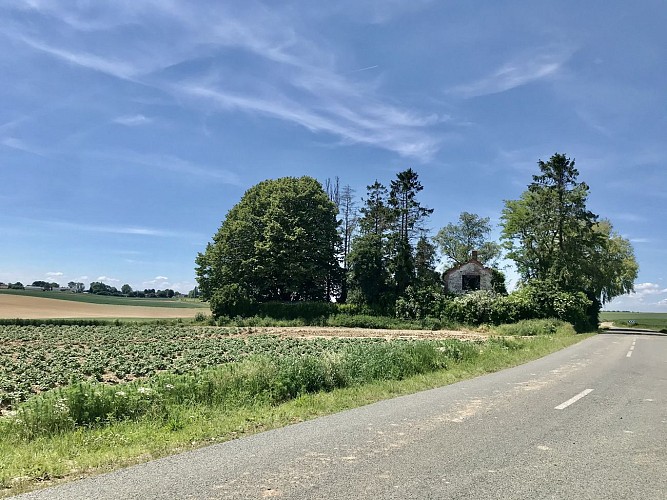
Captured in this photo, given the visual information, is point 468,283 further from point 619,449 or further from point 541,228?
point 619,449

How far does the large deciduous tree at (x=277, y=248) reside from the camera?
57.5 meters

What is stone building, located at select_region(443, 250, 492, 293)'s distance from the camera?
59.9 m

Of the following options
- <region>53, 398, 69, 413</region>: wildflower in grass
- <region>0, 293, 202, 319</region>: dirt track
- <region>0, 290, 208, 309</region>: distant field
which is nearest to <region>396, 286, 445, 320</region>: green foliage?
<region>0, 293, 202, 319</region>: dirt track

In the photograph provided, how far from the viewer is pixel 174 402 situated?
9.77 meters

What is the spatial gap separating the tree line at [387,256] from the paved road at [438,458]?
41.7 metres

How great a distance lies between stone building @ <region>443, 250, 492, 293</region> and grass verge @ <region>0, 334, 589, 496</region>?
49.8 m

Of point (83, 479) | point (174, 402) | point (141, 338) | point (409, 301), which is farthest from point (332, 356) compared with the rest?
point (409, 301)

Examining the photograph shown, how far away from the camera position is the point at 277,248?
57281mm

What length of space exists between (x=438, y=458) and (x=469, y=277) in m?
57.2

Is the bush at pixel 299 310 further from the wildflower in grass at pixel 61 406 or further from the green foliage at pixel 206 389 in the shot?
the wildflower in grass at pixel 61 406

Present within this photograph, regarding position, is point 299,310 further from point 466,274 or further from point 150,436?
point 150,436

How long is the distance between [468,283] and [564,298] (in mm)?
15617

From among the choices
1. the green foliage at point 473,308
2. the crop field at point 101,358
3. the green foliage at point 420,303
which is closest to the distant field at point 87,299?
the green foliage at point 420,303

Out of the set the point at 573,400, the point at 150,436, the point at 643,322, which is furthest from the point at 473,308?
the point at 643,322
